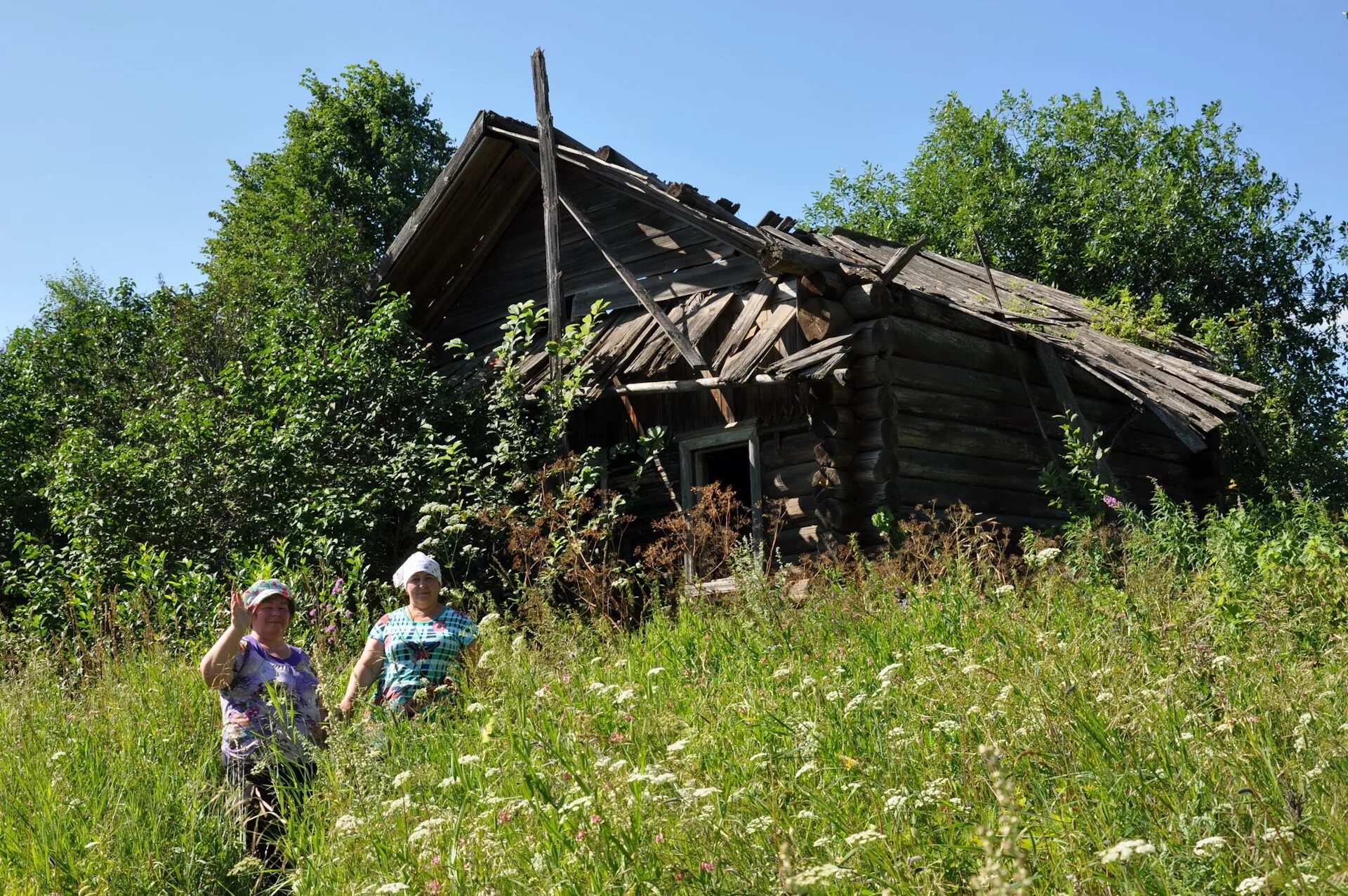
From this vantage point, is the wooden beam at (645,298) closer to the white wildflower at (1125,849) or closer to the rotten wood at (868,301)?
the rotten wood at (868,301)

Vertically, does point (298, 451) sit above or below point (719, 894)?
above

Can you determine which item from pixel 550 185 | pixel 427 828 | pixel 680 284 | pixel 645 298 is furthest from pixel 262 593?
pixel 550 185

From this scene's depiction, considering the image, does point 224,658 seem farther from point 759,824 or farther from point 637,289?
point 637,289

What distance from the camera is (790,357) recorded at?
357 inches

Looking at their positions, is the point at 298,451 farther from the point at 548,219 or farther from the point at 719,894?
the point at 719,894

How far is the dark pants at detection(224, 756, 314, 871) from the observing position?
3.93 meters

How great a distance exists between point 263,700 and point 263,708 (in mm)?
108

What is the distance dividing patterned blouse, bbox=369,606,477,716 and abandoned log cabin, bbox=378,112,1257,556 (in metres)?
3.89

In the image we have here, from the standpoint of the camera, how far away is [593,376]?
1016cm

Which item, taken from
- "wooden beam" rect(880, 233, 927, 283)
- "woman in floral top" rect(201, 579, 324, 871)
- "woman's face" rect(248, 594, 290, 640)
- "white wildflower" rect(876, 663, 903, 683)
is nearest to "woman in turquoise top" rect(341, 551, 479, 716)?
"woman in floral top" rect(201, 579, 324, 871)

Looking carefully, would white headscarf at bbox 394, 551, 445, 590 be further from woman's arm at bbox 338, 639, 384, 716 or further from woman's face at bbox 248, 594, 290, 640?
woman's face at bbox 248, 594, 290, 640

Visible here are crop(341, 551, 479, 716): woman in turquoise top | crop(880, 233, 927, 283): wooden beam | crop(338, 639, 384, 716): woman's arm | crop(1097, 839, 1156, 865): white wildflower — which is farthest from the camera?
crop(880, 233, 927, 283): wooden beam

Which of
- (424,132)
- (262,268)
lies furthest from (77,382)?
(424,132)

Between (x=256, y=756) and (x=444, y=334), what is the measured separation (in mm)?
9299
